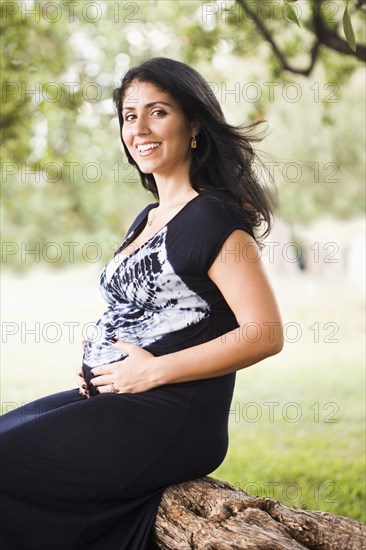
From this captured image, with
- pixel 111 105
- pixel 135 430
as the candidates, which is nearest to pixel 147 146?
pixel 135 430

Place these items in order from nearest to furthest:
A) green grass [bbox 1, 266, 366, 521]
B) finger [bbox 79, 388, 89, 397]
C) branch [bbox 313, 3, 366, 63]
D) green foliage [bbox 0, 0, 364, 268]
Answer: finger [bbox 79, 388, 89, 397] < branch [bbox 313, 3, 366, 63] < green grass [bbox 1, 266, 366, 521] < green foliage [bbox 0, 0, 364, 268]

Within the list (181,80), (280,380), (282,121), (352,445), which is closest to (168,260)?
(181,80)

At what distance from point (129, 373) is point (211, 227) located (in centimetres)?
40

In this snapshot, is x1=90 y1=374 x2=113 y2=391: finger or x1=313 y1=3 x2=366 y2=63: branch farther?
x1=313 y1=3 x2=366 y2=63: branch

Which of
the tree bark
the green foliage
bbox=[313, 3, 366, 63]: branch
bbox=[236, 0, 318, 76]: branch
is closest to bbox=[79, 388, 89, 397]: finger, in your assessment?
the tree bark

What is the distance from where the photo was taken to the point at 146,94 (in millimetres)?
2076

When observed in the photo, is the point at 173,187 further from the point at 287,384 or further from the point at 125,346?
the point at 287,384

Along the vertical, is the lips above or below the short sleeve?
above

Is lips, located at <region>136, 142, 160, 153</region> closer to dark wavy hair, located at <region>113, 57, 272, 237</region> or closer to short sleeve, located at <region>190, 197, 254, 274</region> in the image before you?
dark wavy hair, located at <region>113, 57, 272, 237</region>

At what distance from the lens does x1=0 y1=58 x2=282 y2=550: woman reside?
1.79 metres

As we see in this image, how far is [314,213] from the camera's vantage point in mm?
10836

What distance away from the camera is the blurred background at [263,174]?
5.06 meters

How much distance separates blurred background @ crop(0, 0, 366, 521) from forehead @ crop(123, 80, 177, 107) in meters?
0.55

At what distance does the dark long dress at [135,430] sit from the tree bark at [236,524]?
4 cm
